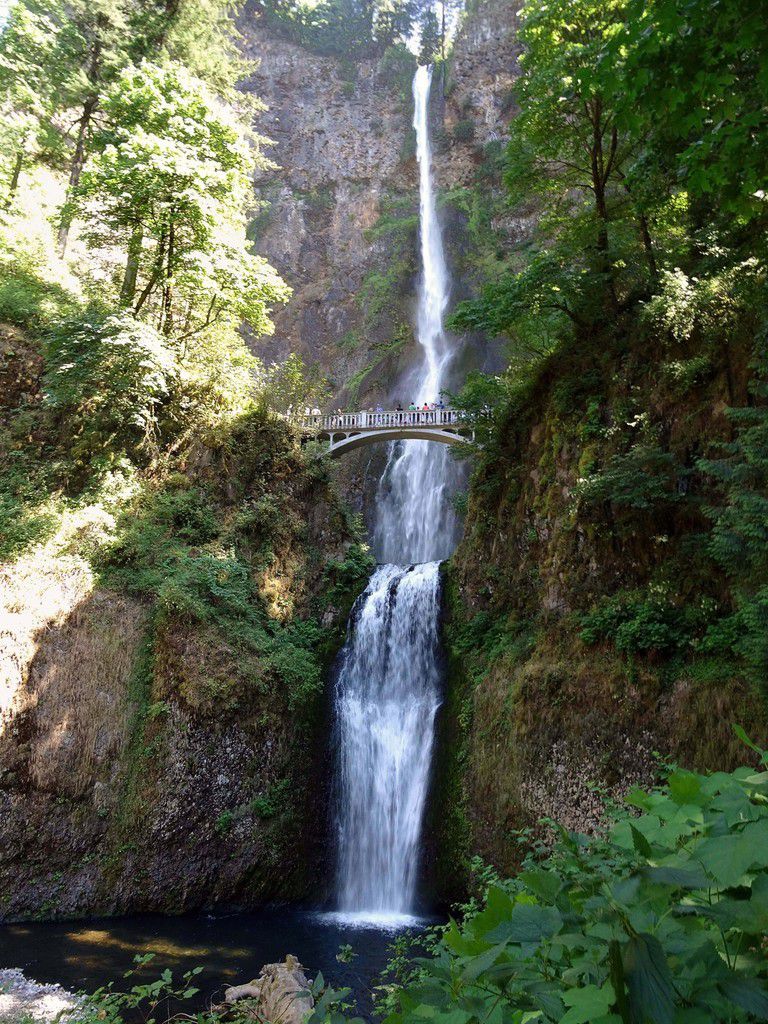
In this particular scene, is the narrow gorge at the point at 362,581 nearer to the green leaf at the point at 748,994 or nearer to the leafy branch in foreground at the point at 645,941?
the leafy branch in foreground at the point at 645,941

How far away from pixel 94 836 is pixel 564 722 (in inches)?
313

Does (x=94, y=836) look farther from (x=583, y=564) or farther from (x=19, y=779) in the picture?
(x=583, y=564)

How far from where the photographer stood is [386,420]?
22516mm

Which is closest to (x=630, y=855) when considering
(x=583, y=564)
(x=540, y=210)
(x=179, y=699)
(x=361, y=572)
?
(x=583, y=564)

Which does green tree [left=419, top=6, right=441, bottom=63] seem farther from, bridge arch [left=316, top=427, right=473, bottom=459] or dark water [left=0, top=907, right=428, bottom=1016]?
dark water [left=0, top=907, right=428, bottom=1016]

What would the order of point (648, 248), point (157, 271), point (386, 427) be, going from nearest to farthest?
1. point (648, 248)
2. point (157, 271)
3. point (386, 427)

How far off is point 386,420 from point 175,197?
10.3 meters

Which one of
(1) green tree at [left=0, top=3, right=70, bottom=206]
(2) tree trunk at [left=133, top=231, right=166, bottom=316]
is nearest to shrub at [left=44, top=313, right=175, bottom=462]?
(2) tree trunk at [left=133, top=231, right=166, bottom=316]

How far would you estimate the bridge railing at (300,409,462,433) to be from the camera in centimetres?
2178

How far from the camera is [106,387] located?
14195 millimetres

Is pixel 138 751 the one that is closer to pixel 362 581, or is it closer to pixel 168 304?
pixel 362 581

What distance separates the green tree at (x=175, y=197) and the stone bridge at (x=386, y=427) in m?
5.94

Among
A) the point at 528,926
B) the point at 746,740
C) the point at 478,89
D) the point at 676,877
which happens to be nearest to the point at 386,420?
the point at 746,740

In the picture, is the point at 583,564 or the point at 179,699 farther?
the point at 179,699
